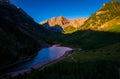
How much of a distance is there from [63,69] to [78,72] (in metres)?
8.43

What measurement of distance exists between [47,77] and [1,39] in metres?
77.1

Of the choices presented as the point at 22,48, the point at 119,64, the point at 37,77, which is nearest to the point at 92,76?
the point at 37,77

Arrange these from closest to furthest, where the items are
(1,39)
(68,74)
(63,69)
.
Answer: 1. (68,74)
2. (63,69)
3. (1,39)

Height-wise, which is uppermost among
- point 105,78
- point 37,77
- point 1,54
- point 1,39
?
point 1,39

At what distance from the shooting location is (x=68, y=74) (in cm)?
7700

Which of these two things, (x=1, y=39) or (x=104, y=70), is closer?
(x=104, y=70)

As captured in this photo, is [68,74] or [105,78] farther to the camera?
[68,74]

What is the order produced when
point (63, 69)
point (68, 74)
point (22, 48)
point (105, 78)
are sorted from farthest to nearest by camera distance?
point (22, 48)
point (63, 69)
point (68, 74)
point (105, 78)

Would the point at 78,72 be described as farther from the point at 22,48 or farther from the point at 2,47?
the point at 22,48

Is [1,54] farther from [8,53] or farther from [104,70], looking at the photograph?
[104,70]

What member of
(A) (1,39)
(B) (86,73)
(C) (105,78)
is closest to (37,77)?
(B) (86,73)

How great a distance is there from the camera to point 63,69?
83.2 m

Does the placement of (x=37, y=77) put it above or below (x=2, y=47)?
below

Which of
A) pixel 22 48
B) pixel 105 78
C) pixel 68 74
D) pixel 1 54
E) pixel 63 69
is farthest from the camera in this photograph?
pixel 22 48
